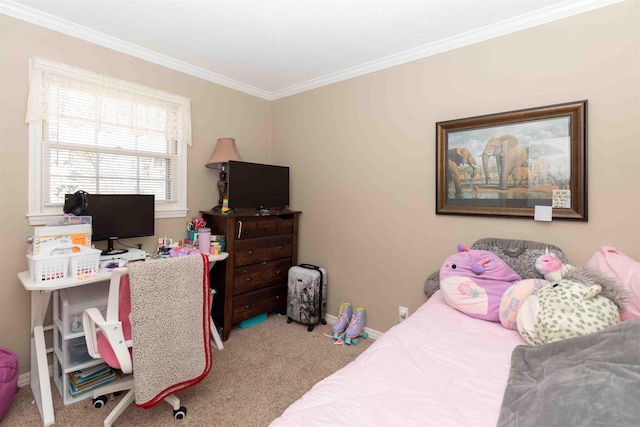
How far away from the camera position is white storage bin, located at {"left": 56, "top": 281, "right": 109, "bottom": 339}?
75.2 inches

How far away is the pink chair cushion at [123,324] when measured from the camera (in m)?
1.60

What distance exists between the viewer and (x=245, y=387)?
209 centimetres

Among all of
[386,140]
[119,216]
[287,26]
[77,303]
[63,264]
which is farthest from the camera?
[386,140]

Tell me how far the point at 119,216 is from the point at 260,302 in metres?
1.49

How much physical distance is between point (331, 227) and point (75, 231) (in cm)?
211

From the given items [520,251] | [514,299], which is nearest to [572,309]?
[514,299]

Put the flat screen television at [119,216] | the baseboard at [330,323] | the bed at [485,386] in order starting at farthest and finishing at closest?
1. the flat screen television at [119,216]
2. the baseboard at [330,323]
3. the bed at [485,386]

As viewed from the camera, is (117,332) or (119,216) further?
(119,216)

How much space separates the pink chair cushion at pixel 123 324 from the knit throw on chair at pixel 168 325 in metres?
0.12

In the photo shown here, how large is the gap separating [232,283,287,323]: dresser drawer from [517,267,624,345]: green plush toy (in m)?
2.27

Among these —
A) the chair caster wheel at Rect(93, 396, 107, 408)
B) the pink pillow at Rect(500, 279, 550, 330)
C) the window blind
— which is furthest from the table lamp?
the pink pillow at Rect(500, 279, 550, 330)

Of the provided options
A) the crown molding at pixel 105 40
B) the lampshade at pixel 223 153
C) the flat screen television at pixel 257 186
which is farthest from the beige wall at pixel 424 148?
the crown molding at pixel 105 40

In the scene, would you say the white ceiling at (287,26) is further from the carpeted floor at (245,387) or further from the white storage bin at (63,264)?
the carpeted floor at (245,387)

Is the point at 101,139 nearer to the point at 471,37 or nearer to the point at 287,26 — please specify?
the point at 287,26
